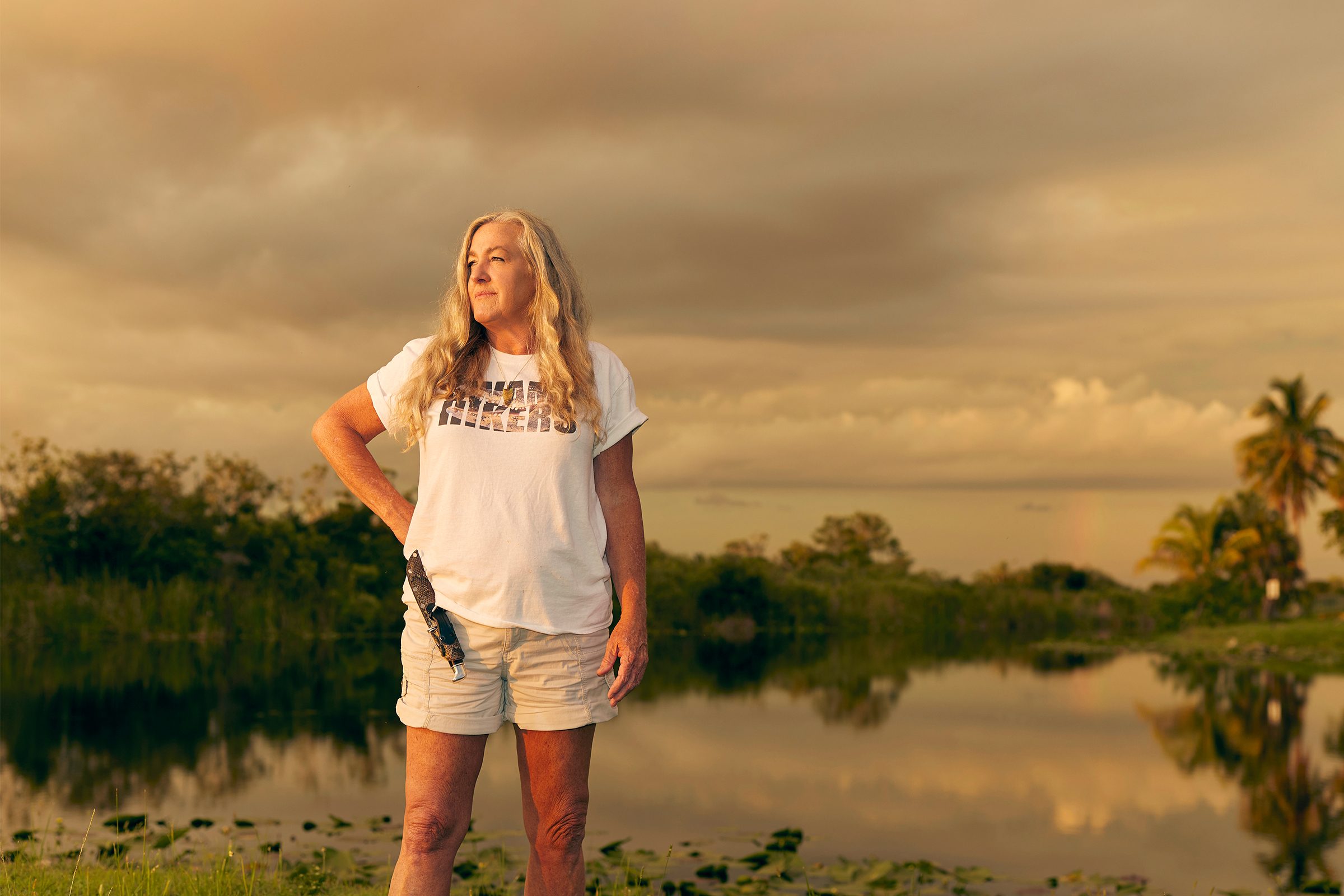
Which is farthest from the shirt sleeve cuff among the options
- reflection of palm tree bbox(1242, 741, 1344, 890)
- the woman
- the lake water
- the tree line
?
the tree line

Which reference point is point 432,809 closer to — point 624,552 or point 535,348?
point 624,552

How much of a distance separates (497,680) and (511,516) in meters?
0.41

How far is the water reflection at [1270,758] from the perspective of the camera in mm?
9289

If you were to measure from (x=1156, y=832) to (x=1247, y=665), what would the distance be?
18.6 m

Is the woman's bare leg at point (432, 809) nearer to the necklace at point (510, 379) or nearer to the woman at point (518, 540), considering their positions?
the woman at point (518, 540)

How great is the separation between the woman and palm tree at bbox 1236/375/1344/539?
53.4 m

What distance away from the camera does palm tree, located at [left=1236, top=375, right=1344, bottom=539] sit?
48.8 m

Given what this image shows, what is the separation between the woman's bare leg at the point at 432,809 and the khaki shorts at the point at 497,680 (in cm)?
4

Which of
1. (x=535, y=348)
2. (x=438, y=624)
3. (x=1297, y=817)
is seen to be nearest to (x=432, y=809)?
(x=438, y=624)

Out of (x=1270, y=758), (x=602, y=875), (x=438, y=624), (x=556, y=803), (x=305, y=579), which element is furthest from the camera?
(x=305, y=579)

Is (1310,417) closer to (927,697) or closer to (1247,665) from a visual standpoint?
(1247,665)

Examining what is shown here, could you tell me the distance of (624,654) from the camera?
9.19 feet

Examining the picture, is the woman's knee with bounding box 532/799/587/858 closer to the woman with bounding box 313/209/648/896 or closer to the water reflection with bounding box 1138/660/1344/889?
the woman with bounding box 313/209/648/896

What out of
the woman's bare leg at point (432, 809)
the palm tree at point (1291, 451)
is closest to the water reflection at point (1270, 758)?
the woman's bare leg at point (432, 809)
